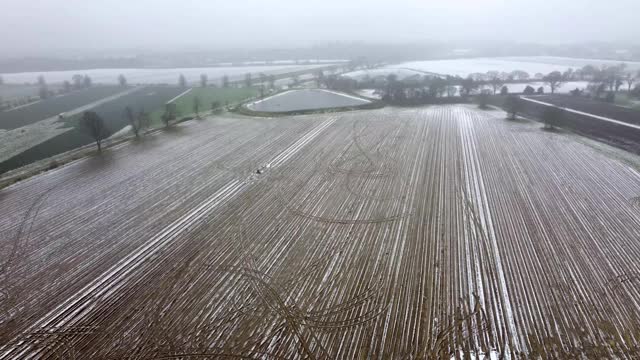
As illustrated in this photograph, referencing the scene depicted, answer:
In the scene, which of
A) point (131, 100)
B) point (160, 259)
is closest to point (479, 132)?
point (160, 259)

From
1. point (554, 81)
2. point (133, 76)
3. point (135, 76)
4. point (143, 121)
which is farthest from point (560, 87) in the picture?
point (133, 76)

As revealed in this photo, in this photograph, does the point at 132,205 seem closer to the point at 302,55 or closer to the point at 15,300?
the point at 15,300

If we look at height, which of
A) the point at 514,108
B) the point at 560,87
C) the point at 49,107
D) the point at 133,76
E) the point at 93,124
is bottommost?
the point at 49,107

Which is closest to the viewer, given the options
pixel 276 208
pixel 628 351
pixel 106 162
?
pixel 628 351

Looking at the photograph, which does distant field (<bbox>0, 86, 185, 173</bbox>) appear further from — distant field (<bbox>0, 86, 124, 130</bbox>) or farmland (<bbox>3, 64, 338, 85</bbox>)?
farmland (<bbox>3, 64, 338, 85</bbox>)

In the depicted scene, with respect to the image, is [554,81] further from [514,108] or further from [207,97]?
[207,97]

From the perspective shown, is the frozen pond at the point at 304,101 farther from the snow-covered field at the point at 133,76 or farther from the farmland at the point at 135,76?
the snow-covered field at the point at 133,76

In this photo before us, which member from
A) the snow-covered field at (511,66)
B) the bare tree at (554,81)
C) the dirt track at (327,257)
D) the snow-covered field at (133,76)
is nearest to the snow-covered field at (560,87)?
the bare tree at (554,81)
